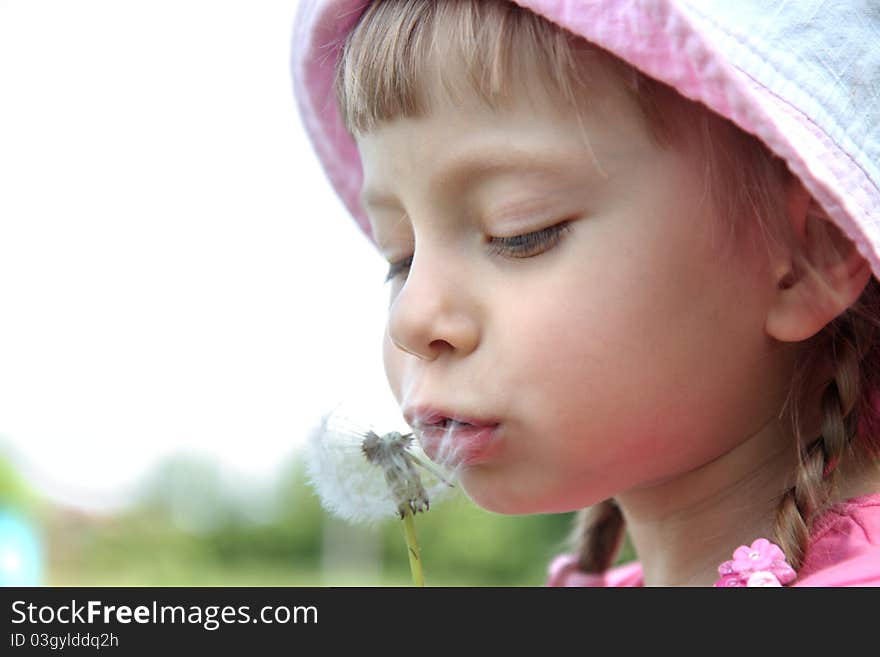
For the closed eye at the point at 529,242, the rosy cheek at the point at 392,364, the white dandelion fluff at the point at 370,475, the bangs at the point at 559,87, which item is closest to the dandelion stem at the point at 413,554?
the white dandelion fluff at the point at 370,475

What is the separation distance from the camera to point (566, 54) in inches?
42.1

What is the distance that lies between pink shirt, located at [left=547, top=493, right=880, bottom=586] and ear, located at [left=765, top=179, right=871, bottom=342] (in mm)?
183

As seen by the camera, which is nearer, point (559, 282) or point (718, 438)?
point (559, 282)

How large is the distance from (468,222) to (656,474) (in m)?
0.34

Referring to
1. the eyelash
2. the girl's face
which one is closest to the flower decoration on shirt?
the girl's face

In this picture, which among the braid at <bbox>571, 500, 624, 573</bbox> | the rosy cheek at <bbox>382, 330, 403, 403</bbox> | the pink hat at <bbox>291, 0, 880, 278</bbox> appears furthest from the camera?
the braid at <bbox>571, 500, 624, 573</bbox>

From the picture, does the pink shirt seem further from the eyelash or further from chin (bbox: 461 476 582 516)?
the eyelash

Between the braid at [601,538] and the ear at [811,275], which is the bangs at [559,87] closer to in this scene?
the ear at [811,275]

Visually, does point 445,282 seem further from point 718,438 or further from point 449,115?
point 718,438

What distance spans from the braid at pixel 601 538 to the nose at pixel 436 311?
68 centimetres

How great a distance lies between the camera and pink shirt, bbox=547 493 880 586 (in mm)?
1013

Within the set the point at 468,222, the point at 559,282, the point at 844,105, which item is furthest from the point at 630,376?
the point at 844,105

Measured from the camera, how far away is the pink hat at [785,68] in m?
0.99

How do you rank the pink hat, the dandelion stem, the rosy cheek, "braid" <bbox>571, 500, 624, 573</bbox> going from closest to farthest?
the pink hat → the dandelion stem → the rosy cheek → "braid" <bbox>571, 500, 624, 573</bbox>
